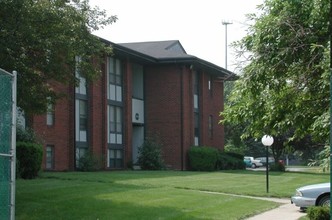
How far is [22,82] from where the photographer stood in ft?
49.2

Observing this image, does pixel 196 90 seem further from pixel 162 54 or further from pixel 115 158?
pixel 115 158

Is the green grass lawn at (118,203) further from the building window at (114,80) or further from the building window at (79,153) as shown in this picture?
the building window at (114,80)

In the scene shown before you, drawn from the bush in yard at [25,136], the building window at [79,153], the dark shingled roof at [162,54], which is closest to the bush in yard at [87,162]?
the building window at [79,153]

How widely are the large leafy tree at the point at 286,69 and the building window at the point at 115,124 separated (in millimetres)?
25582

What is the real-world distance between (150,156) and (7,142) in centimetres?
2968

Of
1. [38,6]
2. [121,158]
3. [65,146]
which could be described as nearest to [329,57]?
[38,6]

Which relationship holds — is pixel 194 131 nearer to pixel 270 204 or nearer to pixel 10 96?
pixel 270 204

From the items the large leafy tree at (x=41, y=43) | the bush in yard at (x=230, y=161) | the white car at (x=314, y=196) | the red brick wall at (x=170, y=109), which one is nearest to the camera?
the large leafy tree at (x=41, y=43)

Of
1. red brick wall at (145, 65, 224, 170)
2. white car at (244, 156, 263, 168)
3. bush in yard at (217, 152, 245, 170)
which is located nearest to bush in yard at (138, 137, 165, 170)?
red brick wall at (145, 65, 224, 170)

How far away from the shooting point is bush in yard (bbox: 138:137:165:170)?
1527 inches

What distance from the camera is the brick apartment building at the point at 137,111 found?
3316 cm

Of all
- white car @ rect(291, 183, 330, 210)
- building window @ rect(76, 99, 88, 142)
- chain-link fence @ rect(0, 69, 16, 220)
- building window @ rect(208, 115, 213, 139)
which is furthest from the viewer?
building window @ rect(208, 115, 213, 139)

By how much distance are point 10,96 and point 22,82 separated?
579 cm

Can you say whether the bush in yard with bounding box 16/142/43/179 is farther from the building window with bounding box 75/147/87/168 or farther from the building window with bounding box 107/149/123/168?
the building window with bounding box 107/149/123/168
